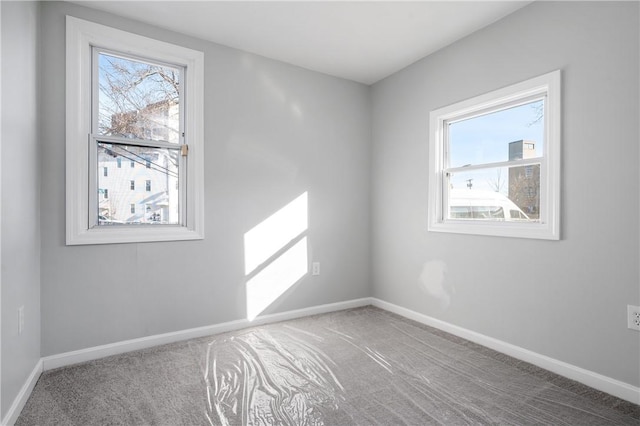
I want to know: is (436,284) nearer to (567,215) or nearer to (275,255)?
(567,215)

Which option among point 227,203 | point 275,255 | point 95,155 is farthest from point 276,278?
point 95,155

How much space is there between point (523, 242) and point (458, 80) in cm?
142

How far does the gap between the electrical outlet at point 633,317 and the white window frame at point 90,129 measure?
9.48ft

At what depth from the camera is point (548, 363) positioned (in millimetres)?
2252

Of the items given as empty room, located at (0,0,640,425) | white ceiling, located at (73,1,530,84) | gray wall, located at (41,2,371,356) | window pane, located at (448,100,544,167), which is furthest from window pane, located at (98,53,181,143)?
window pane, located at (448,100,544,167)

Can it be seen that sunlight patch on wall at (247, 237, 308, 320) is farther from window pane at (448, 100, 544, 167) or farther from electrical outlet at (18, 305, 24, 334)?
window pane at (448, 100, 544, 167)

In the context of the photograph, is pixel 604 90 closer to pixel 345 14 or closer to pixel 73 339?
pixel 345 14

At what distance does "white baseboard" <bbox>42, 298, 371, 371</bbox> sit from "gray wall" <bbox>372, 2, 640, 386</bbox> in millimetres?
1110

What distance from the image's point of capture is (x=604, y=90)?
2008 mm

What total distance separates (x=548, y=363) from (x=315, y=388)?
5.09ft

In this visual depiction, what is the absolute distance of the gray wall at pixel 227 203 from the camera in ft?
7.55

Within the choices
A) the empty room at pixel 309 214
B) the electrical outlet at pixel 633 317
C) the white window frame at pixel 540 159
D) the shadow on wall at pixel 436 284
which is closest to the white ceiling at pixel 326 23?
the empty room at pixel 309 214

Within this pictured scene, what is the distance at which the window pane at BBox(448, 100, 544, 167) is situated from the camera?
243 cm

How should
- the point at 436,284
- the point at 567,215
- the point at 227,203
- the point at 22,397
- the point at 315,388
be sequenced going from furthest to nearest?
the point at 436,284
the point at 227,203
the point at 567,215
the point at 315,388
the point at 22,397
